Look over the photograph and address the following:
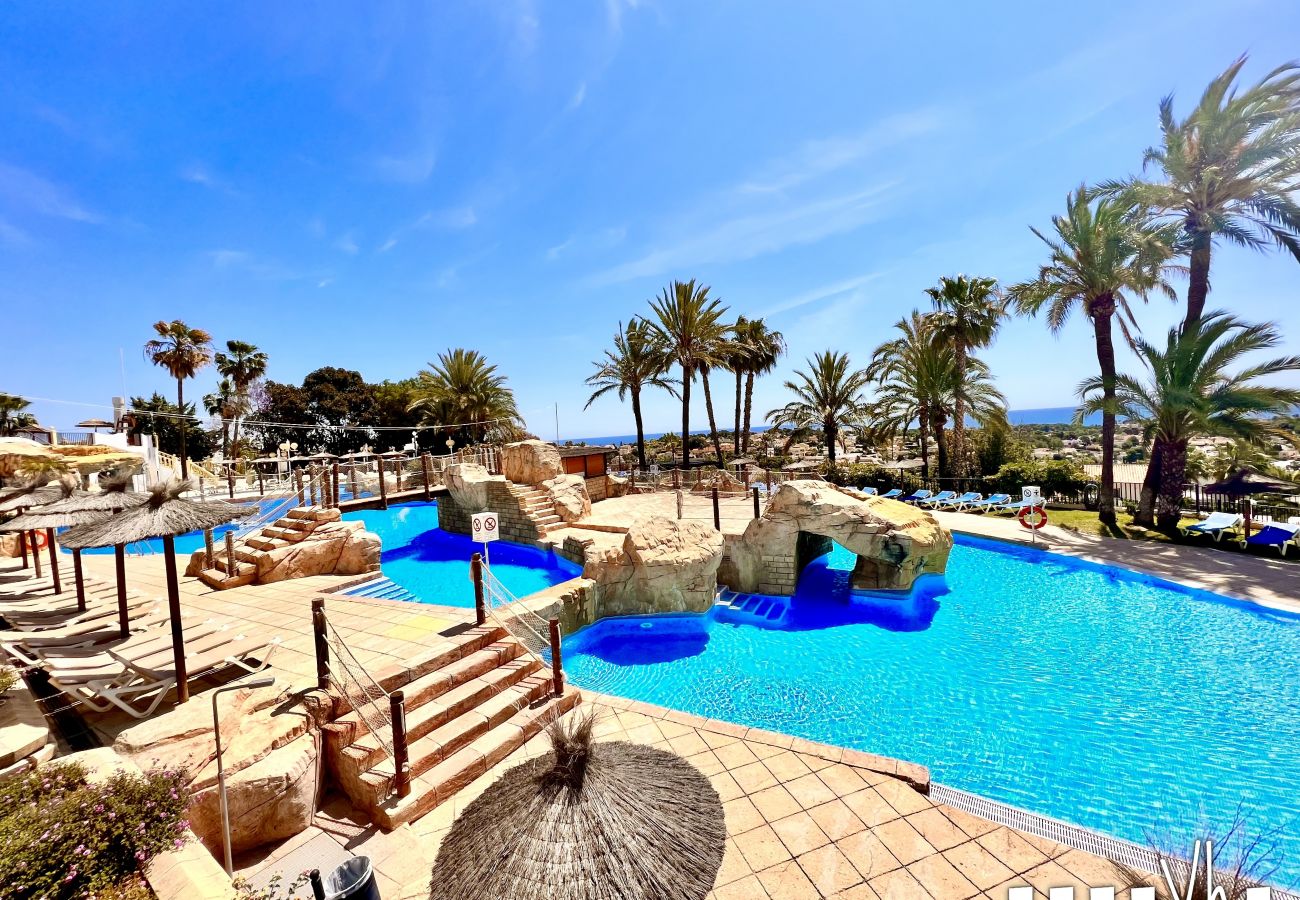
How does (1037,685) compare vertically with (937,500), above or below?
below

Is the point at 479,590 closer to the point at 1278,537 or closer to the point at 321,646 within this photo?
the point at 321,646

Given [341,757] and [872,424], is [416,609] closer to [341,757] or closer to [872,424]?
[341,757]

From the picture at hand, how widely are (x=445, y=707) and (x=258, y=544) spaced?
10.1 m

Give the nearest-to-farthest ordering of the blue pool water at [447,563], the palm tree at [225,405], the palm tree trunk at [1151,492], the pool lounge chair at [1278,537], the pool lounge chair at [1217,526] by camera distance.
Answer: the pool lounge chair at [1278,537], the blue pool water at [447,563], the pool lounge chair at [1217,526], the palm tree trunk at [1151,492], the palm tree at [225,405]

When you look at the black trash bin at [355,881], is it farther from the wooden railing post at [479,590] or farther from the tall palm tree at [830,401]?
the tall palm tree at [830,401]

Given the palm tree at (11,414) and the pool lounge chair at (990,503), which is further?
the palm tree at (11,414)

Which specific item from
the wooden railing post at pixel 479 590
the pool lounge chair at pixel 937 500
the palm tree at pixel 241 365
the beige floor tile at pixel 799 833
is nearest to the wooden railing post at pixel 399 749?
the wooden railing post at pixel 479 590

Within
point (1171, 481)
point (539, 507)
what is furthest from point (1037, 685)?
point (539, 507)

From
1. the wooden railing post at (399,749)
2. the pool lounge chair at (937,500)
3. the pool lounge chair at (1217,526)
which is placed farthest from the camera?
the pool lounge chair at (937,500)

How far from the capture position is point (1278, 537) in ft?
41.1

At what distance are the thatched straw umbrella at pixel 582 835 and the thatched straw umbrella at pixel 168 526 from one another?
175 inches

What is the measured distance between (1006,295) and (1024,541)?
9.92m

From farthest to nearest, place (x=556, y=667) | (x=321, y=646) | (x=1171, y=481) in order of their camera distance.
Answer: (x=1171, y=481) → (x=556, y=667) → (x=321, y=646)

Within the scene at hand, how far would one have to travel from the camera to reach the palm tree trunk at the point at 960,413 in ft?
70.7
